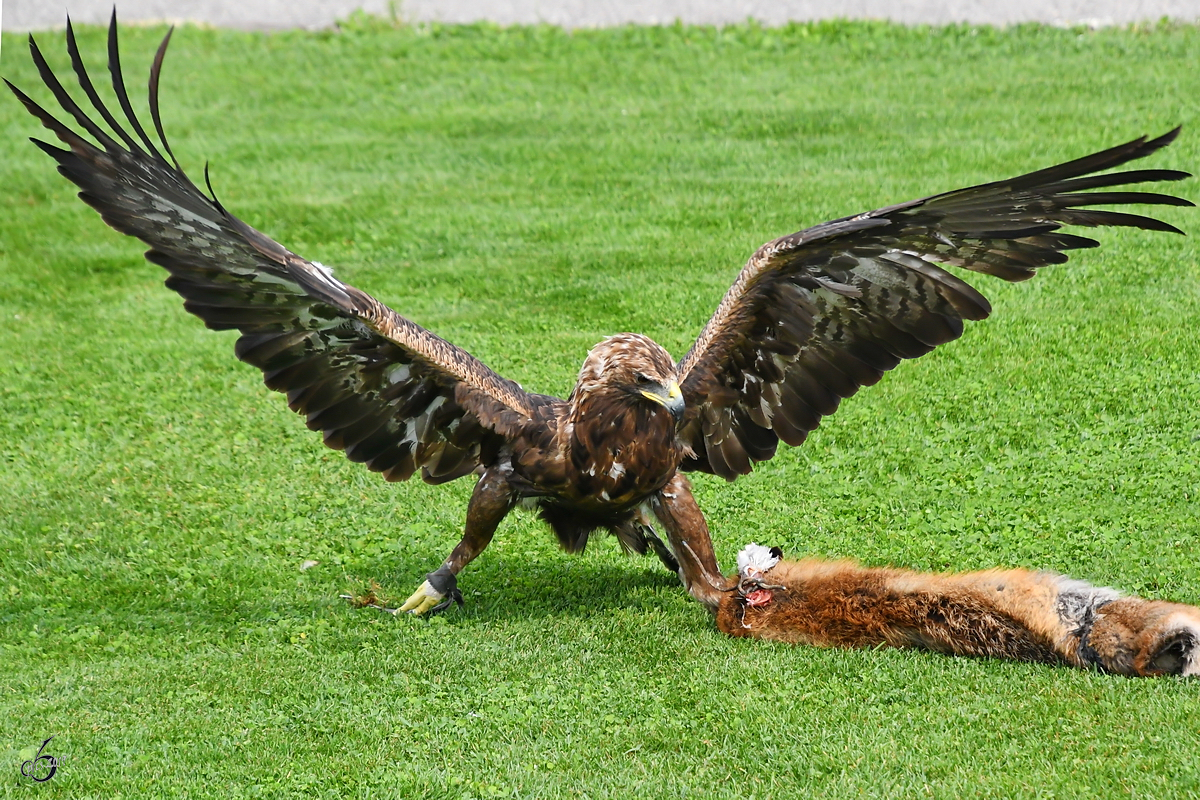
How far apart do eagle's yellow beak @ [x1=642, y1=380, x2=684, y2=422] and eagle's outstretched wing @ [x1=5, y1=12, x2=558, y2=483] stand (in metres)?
0.64

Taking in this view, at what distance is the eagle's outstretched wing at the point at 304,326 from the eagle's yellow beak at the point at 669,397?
638mm

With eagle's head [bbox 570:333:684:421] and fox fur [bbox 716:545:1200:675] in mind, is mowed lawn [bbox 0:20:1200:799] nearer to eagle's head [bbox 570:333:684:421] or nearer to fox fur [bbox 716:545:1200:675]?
fox fur [bbox 716:545:1200:675]

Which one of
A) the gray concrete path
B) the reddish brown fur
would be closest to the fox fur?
the reddish brown fur

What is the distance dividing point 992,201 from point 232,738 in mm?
3455

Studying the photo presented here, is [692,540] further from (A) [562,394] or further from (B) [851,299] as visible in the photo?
(A) [562,394]

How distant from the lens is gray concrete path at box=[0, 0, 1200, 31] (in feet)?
47.3

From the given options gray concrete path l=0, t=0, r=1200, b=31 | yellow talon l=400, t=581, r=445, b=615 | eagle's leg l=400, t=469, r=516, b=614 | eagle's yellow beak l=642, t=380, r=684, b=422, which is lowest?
yellow talon l=400, t=581, r=445, b=615

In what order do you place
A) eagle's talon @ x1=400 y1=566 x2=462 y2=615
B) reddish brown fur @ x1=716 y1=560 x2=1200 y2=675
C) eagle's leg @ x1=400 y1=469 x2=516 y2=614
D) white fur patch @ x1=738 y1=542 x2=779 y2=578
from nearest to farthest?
reddish brown fur @ x1=716 y1=560 x2=1200 y2=675
white fur patch @ x1=738 y1=542 x2=779 y2=578
eagle's leg @ x1=400 y1=469 x2=516 y2=614
eagle's talon @ x1=400 y1=566 x2=462 y2=615

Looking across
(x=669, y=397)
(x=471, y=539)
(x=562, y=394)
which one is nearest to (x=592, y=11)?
(x=562, y=394)

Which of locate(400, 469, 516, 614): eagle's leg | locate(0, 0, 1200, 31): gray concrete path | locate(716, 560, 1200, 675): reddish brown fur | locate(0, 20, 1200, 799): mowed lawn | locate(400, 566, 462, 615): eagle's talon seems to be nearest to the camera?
locate(0, 20, 1200, 799): mowed lawn

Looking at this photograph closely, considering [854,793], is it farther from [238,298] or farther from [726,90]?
[726,90]

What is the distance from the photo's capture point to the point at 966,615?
4.99 metres

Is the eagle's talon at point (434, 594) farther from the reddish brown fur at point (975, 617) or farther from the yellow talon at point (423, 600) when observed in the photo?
the reddish brown fur at point (975, 617)

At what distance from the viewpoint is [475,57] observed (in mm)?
15039
